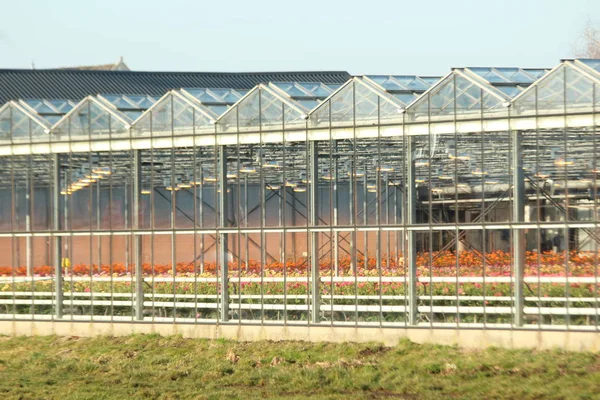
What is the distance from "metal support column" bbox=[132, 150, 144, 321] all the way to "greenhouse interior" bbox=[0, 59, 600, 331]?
6cm

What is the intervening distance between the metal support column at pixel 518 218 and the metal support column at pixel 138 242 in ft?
31.2

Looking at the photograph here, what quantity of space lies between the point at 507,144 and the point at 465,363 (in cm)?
587

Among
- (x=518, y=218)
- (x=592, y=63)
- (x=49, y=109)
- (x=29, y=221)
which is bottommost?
(x=29, y=221)

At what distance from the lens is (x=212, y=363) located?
22.8 metres

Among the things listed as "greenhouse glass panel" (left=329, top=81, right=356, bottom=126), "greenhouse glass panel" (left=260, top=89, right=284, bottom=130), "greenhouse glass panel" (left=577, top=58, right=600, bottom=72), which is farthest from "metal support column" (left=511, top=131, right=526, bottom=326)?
"greenhouse glass panel" (left=260, top=89, right=284, bottom=130)

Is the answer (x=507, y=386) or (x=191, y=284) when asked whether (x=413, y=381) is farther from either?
(x=191, y=284)

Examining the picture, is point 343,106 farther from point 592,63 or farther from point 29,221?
point 29,221

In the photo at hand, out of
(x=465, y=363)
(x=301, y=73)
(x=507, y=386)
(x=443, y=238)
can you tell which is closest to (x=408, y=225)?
(x=443, y=238)

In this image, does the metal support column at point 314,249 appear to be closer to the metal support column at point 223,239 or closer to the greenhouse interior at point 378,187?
the greenhouse interior at point 378,187

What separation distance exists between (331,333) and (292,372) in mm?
3627

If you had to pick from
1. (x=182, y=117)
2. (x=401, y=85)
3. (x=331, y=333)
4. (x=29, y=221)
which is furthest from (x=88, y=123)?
(x=29, y=221)

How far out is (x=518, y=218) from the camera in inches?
887

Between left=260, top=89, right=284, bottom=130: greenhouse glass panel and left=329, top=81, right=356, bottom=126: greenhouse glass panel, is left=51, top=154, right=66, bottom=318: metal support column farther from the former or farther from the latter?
left=329, top=81, right=356, bottom=126: greenhouse glass panel

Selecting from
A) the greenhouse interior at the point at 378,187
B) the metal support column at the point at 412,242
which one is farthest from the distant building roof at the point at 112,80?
the metal support column at the point at 412,242
